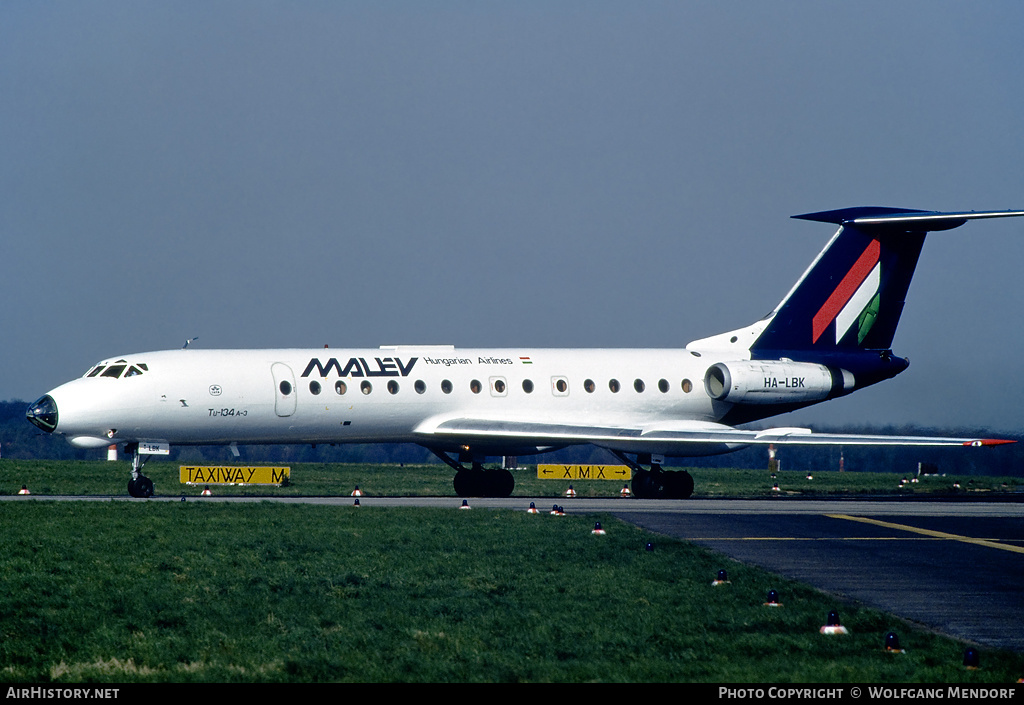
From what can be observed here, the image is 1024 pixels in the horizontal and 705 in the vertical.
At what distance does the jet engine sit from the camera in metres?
33.5

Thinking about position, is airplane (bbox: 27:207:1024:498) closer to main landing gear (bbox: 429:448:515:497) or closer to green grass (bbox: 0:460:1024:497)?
main landing gear (bbox: 429:448:515:497)

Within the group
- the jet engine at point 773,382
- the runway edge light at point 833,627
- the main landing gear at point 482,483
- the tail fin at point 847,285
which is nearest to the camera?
the runway edge light at point 833,627

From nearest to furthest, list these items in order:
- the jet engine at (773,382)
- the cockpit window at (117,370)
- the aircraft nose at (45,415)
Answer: the aircraft nose at (45,415) → the cockpit window at (117,370) → the jet engine at (773,382)

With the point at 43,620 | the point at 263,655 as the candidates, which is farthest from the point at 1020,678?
the point at 43,620

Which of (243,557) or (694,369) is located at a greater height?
(694,369)

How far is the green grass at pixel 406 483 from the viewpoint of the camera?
3356 centimetres

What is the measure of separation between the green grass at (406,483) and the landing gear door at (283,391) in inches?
109

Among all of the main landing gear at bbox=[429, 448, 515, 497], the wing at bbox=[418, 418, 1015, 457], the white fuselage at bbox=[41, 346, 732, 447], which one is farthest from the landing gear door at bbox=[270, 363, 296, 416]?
the main landing gear at bbox=[429, 448, 515, 497]

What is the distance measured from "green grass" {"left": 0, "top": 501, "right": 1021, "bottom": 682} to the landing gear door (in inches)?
396

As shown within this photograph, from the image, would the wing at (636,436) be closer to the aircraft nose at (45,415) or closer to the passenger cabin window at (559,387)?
the passenger cabin window at (559,387)

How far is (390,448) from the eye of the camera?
66.2 meters

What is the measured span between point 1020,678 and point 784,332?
26.1m

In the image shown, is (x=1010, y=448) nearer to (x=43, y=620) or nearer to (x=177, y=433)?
(x=177, y=433)

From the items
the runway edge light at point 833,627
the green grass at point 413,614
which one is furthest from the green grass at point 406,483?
the runway edge light at point 833,627
